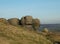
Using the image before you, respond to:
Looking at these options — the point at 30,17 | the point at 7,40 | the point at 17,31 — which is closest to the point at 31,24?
the point at 30,17

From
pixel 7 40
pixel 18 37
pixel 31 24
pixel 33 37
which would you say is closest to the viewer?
pixel 7 40

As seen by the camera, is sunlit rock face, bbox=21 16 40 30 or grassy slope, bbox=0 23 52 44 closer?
grassy slope, bbox=0 23 52 44

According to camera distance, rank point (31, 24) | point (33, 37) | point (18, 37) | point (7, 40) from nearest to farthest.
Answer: point (7, 40)
point (18, 37)
point (33, 37)
point (31, 24)

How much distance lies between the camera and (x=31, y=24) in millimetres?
41219

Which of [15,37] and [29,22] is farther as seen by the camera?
[29,22]

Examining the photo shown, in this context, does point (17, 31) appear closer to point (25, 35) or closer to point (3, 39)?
point (25, 35)

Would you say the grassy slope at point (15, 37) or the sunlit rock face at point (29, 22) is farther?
the sunlit rock face at point (29, 22)

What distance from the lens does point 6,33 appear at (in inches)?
622

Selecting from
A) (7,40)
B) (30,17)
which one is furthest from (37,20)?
(7,40)

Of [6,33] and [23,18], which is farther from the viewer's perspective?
[23,18]

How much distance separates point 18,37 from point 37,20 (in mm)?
27607

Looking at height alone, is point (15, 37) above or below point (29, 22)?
below

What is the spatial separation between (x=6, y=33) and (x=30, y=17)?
25.8 m

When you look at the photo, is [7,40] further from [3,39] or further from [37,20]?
[37,20]
